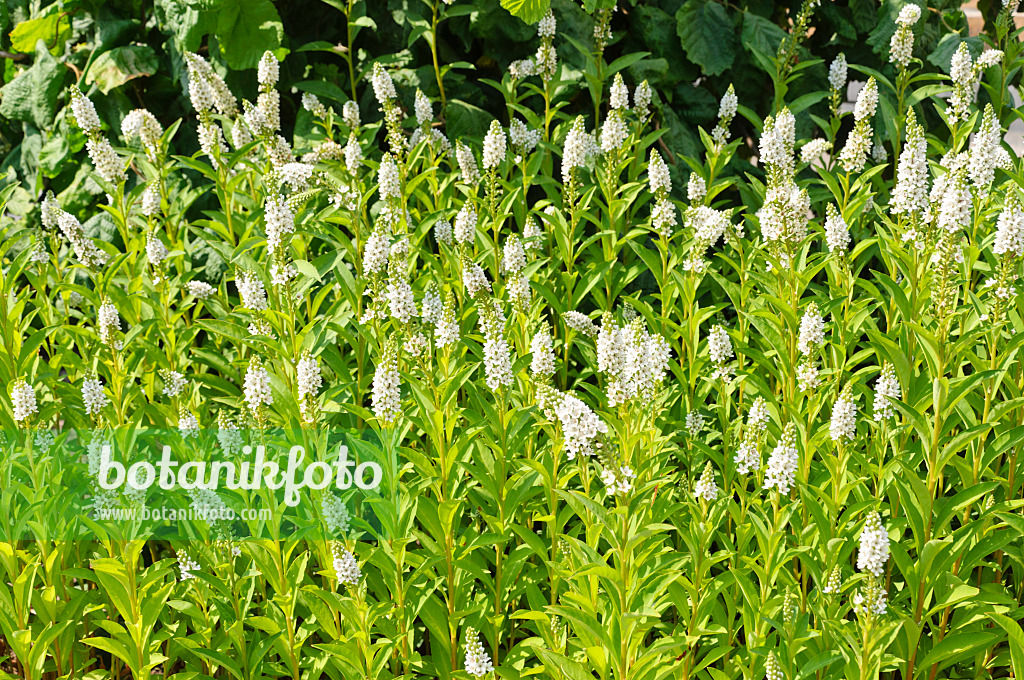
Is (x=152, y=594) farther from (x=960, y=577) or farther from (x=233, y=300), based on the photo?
(x=960, y=577)

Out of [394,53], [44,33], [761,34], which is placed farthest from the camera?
[44,33]

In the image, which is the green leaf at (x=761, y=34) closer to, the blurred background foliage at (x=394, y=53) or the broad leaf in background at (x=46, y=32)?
the blurred background foliage at (x=394, y=53)

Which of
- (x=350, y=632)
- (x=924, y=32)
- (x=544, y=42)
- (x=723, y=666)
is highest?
(x=924, y=32)

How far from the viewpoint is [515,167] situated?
502 cm

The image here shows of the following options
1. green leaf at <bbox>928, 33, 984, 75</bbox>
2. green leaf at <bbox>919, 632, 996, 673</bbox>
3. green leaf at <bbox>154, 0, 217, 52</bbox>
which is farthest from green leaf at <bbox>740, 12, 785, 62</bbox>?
green leaf at <bbox>919, 632, 996, 673</bbox>

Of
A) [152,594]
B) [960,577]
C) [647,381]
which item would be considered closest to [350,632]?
[152,594]

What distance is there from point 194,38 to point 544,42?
182 centimetres

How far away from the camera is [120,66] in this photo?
504 cm

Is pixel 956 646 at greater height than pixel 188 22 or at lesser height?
lesser

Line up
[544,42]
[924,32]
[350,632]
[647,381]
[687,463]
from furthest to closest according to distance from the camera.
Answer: [924,32] < [544,42] < [687,463] < [350,632] < [647,381]

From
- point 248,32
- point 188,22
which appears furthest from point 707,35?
point 188,22

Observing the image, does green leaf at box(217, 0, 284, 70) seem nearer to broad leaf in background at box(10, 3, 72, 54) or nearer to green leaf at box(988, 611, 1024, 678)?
broad leaf in background at box(10, 3, 72, 54)

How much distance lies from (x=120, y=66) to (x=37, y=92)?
0.66 metres

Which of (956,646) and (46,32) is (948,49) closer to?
(956,646)
